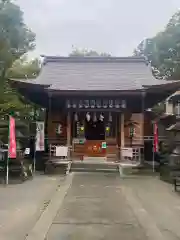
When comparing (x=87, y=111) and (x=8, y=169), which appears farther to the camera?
(x=87, y=111)

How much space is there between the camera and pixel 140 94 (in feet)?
58.5

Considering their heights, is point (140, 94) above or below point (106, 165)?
above

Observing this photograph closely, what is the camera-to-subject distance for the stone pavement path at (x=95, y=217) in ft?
19.7

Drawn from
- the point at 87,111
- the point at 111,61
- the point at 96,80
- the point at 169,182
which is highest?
the point at 111,61

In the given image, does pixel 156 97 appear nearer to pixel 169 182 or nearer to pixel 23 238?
pixel 169 182

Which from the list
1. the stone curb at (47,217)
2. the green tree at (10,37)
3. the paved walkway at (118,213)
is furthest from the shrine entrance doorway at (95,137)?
the stone curb at (47,217)

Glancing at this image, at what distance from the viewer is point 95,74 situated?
22.5 meters

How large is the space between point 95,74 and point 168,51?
14.4 metres

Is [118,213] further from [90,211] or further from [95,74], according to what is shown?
[95,74]

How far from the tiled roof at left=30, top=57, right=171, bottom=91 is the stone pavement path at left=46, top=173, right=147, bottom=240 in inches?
335

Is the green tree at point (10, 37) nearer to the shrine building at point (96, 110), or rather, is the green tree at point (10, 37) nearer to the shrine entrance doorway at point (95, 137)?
the shrine building at point (96, 110)

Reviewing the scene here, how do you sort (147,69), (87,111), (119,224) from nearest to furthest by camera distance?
(119,224) → (87,111) → (147,69)

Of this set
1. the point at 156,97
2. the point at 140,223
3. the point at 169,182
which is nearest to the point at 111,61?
the point at 156,97

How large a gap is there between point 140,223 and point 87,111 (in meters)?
12.8
